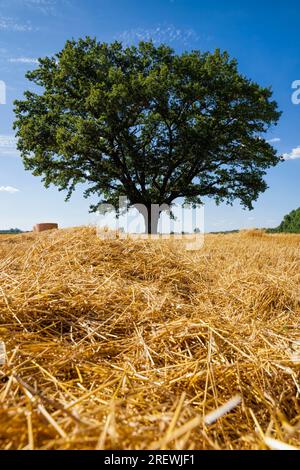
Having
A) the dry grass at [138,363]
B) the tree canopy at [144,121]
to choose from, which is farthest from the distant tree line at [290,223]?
the dry grass at [138,363]

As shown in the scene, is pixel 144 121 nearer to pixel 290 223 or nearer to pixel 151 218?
pixel 151 218

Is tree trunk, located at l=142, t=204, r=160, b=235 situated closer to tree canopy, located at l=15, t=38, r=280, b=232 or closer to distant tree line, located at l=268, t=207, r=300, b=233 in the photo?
tree canopy, located at l=15, t=38, r=280, b=232

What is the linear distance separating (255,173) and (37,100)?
43.1ft

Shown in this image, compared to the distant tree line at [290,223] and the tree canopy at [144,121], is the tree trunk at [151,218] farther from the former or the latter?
the distant tree line at [290,223]

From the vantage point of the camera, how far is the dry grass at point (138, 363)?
0.86 metres

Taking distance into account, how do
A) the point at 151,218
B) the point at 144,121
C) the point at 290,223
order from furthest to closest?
the point at 290,223, the point at 151,218, the point at 144,121

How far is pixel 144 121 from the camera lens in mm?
17438

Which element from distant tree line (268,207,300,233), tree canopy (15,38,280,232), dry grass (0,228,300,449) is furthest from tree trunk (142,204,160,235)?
distant tree line (268,207,300,233)

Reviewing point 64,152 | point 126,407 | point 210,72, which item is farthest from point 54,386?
point 210,72

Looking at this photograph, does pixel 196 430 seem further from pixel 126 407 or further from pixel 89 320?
pixel 89 320

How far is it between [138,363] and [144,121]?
1728cm

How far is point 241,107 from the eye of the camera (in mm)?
16906

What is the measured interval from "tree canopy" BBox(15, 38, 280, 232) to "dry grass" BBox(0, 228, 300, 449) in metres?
14.6

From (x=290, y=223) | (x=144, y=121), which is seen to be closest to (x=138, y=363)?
(x=144, y=121)
